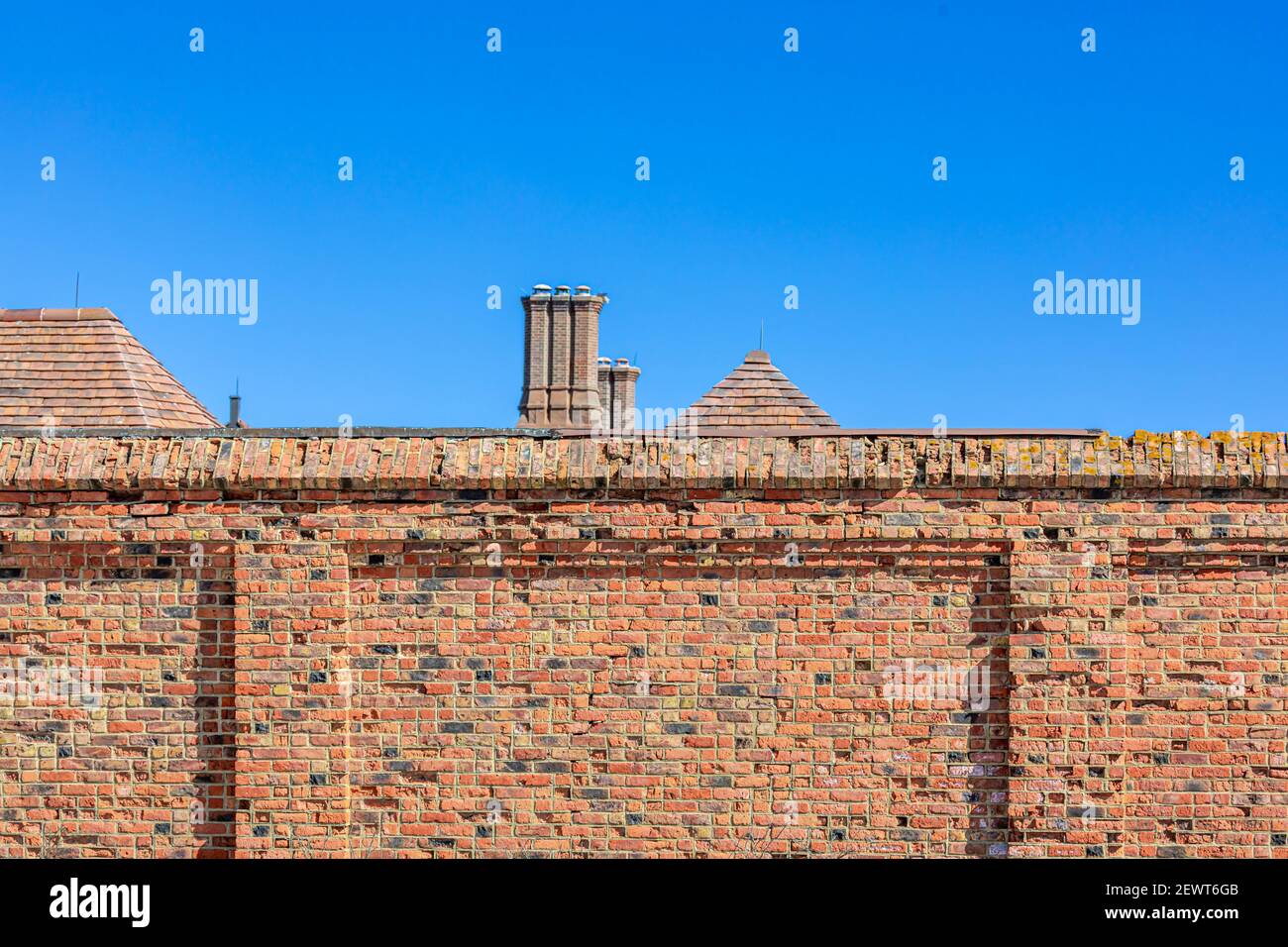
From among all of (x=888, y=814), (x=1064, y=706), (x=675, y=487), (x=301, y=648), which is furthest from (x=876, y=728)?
(x=301, y=648)

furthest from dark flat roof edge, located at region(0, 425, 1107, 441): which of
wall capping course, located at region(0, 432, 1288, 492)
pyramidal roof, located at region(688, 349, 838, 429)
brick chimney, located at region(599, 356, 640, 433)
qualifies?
Result: brick chimney, located at region(599, 356, 640, 433)

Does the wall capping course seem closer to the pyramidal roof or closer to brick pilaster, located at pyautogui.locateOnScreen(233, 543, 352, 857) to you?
brick pilaster, located at pyautogui.locateOnScreen(233, 543, 352, 857)

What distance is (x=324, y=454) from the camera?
6.99m

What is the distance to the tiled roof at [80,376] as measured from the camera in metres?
14.7

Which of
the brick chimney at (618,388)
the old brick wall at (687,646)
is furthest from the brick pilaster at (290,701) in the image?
the brick chimney at (618,388)

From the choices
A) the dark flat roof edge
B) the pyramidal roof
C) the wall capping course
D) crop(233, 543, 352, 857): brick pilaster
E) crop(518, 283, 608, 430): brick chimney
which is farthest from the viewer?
crop(518, 283, 608, 430): brick chimney

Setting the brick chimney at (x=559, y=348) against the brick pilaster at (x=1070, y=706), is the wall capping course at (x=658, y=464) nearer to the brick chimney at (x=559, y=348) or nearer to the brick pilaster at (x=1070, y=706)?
the brick pilaster at (x=1070, y=706)

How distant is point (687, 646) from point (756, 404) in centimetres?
1041

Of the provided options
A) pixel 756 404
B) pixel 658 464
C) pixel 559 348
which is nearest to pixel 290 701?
pixel 658 464

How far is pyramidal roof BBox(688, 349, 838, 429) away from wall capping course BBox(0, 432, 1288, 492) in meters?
9.78

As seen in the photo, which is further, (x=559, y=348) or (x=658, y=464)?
(x=559, y=348)

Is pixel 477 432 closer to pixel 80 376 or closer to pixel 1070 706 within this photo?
pixel 80 376

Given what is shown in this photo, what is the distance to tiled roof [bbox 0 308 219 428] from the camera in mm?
14719

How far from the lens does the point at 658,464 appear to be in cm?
691
